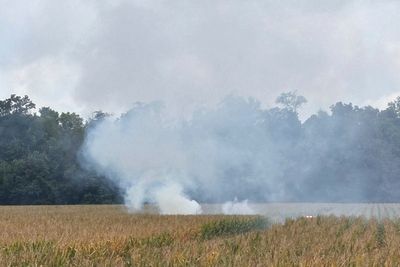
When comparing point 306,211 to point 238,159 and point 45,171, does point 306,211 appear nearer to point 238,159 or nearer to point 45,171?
point 238,159

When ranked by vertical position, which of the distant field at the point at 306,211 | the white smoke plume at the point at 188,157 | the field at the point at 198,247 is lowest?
the field at the point at 198,247

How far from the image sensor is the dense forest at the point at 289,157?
169 ft

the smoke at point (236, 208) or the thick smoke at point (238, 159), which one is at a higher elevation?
the thick smoke at point (238, 159)

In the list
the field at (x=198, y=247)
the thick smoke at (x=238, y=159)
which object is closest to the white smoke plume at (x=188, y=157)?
the thick smoke at (x=238, y=159)

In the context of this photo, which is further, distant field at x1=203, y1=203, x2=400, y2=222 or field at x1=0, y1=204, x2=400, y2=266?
distant field at x1=203, y1=203, x2=400, y2=222

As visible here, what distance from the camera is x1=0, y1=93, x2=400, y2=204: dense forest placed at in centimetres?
5141

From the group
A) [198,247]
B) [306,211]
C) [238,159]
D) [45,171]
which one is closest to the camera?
[198,247]

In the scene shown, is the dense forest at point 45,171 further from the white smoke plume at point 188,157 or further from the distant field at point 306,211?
the distant field at point 306,211

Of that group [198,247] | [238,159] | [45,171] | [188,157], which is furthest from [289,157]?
[198,247]

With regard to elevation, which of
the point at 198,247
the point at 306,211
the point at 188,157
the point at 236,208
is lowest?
the point at 198,247

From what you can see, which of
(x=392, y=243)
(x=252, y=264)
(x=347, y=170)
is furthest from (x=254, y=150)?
(x=252, y=264)

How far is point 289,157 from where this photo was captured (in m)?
48.0

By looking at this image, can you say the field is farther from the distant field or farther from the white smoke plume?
the white smoke plume

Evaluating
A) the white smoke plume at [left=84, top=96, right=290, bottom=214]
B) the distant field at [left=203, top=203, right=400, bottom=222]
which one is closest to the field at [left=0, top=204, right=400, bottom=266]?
the distant field at [left=203, top=203, right=400, bottom=222]
